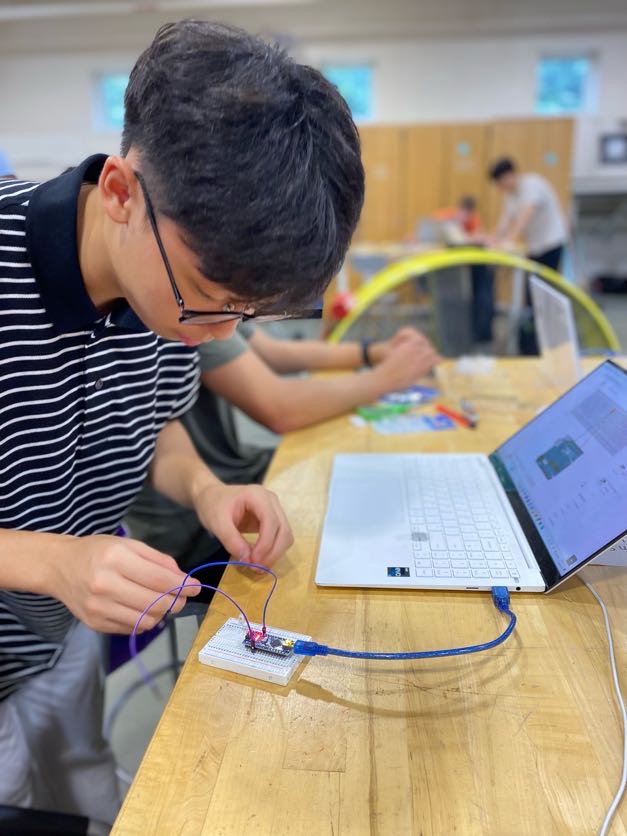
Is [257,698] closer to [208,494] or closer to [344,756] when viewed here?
[344,756]

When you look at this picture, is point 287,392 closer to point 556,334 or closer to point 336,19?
point 556,334

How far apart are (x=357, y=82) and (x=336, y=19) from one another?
0.58 m

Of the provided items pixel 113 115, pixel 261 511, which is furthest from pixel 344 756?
pixel 113 115

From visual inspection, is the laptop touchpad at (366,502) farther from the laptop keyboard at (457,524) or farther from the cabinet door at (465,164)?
the cabinet door at (465,164)

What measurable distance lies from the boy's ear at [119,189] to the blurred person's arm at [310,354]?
909mm

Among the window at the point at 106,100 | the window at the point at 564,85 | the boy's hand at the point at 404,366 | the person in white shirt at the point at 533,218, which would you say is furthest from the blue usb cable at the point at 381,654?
Answer: the window at the point at 106,100

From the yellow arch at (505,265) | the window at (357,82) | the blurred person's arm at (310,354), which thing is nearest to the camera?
the blurred person's arm at (310,354)

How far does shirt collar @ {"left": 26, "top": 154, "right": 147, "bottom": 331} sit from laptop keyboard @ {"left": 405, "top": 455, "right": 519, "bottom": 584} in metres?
0.46

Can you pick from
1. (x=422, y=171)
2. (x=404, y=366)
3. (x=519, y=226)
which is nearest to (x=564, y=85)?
(x=422, y=171)

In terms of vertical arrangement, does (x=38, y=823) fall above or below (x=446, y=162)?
below

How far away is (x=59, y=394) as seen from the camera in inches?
28.4

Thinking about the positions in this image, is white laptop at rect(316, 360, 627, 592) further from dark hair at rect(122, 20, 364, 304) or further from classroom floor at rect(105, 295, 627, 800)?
classroom floor at rect(105, 295, 627, 800)

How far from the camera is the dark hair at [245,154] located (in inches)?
19.0

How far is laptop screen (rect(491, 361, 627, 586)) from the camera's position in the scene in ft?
2.15
